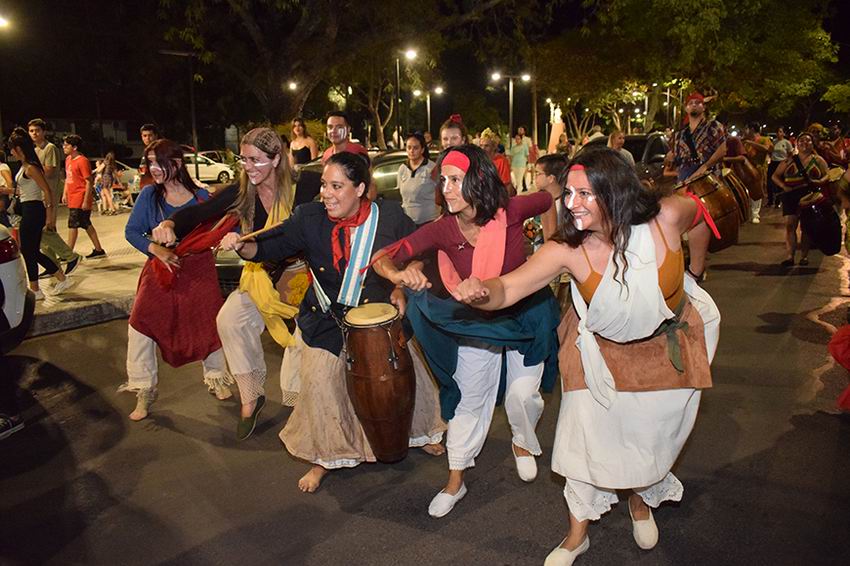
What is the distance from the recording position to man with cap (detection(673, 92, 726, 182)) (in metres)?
8.38

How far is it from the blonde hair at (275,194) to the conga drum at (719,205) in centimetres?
429

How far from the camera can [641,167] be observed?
15227mm

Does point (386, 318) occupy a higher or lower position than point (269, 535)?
higher

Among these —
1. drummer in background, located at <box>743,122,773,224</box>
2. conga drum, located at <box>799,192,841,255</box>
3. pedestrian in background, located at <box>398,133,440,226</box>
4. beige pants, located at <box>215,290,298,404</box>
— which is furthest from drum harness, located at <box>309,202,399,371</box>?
drummer in background, located at <box>743,122,773,224</box>

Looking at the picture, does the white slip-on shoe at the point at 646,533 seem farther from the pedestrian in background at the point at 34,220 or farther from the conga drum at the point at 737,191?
the pedestrian in background at the point at 34,220

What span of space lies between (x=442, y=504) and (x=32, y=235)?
658cm

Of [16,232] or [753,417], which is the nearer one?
[753,417]

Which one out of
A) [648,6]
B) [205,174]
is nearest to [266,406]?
[648,6]

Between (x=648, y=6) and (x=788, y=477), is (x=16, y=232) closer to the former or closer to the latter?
(x=788, y=477)

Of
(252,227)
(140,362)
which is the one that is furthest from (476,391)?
(140,362)

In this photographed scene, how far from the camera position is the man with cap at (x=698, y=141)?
8.38 meters

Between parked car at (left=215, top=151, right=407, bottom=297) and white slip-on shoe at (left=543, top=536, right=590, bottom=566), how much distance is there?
241 centimetres

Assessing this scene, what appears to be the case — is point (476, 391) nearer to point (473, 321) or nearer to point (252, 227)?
point (473, 321)

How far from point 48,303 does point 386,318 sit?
5.97 meters
